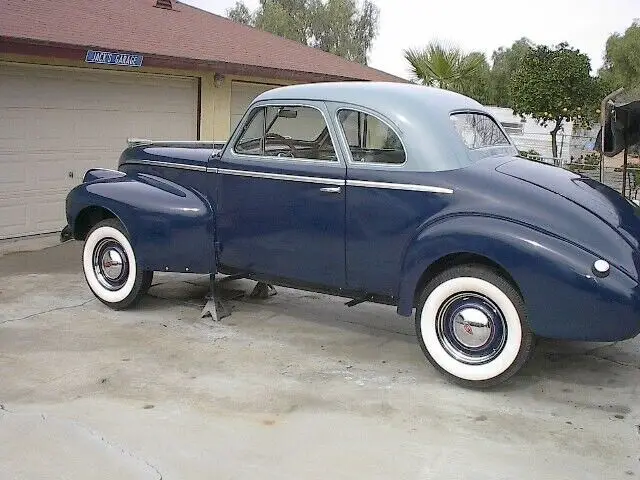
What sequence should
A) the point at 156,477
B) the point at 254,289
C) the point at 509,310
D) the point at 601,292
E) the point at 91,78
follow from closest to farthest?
the point at 156,477
the point at 601,292
the point at 509,310
the point at 254,289
the point at 91,78

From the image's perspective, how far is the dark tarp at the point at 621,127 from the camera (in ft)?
27.7

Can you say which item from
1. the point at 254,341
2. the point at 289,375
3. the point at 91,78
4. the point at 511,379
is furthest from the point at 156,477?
the point at 91,78

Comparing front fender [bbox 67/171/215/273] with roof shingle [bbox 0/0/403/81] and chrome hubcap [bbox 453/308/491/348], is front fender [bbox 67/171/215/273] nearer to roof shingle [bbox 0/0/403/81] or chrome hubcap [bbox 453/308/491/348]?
chrome hubcap [bbox 453/308/491/348]

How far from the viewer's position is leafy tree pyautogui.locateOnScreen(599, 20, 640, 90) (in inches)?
1345

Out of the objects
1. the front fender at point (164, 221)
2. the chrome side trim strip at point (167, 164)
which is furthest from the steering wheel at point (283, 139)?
the front fender at point (164, 221)

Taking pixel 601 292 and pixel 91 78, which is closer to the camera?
pixel 601 292

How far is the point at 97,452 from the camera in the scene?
3.89 m

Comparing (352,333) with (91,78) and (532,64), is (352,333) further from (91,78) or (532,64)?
(532,64)

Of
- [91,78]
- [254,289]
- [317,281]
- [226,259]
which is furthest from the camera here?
[91,78]

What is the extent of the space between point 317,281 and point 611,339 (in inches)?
81.1

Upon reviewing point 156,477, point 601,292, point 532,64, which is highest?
point 532,64

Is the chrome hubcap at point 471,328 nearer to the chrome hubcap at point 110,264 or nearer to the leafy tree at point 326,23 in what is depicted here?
the chrome hubcap at point 110,264

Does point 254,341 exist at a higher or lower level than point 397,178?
lower

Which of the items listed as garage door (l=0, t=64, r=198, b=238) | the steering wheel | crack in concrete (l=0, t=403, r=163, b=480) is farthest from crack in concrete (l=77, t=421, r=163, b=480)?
garage door (l=0, t=64, r=198, b=238)
